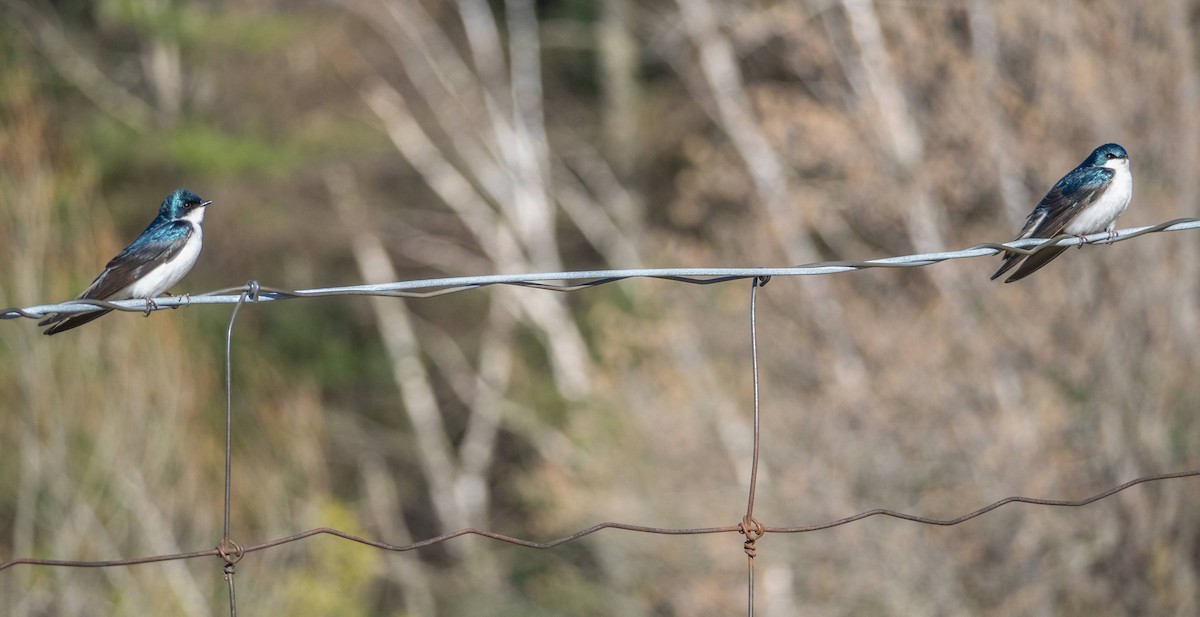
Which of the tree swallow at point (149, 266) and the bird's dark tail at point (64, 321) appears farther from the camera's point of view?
the tree swallow at point (149, 266)

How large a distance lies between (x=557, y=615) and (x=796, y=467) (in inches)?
226

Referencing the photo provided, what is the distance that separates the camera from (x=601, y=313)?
59.6ft

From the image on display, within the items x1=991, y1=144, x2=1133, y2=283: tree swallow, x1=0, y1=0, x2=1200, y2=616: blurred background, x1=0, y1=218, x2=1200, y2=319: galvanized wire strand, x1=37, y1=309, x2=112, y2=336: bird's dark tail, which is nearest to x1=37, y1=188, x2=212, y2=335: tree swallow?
x1=37, y1=309, x2=112, y2=336: bird's dark tail

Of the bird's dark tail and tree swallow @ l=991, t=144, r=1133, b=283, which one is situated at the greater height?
tree swallow @ l=991, t=144, r=1133, b=283

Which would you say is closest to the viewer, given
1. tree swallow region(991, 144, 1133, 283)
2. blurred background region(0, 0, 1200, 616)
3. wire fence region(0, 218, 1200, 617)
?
wire fence region(0, 218, 1200, 617)

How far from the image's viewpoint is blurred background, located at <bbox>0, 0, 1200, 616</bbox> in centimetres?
1228

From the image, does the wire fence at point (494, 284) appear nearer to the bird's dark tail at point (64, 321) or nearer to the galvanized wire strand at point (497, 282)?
the galvanized wire strand at point (497, 282)

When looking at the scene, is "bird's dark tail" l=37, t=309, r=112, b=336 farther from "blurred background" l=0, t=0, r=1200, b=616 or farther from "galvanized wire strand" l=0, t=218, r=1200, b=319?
"blurred background" l=0, t=0, r=1200, b=616

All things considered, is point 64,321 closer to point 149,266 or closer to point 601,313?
point 149,266

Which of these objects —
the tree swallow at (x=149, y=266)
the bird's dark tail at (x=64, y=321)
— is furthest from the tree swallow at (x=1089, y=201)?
the bird's dark tail at (x=64, y=321)

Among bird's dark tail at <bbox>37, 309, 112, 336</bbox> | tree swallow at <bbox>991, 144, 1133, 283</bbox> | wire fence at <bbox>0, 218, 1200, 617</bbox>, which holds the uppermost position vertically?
tree swallow at <bbox>991, 144, 1133, 283</bbox>

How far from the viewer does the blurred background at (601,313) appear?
40.3 feet

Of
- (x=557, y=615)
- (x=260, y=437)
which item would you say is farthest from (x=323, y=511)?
(x=557, y=615)

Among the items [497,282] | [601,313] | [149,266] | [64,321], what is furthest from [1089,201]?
[601,313]
